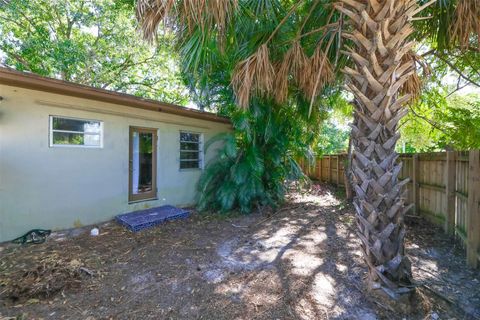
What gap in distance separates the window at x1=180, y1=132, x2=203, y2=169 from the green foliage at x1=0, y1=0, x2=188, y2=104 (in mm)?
2728

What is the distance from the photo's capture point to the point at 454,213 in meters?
4.11

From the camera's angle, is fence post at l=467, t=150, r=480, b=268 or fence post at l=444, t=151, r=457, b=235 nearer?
fence post at l=467, t=150, r=480, b=268

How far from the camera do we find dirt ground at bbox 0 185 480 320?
2463 mm

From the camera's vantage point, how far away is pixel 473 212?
3.20 meters

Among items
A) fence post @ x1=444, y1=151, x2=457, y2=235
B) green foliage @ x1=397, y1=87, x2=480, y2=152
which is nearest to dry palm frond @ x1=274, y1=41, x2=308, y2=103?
fence post @ x1=444, y1=151, x2=457, y2=235

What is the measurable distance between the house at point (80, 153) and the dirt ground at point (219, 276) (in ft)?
1.88

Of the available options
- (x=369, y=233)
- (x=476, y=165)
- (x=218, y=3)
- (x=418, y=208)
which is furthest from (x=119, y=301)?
(x=418, y=208)

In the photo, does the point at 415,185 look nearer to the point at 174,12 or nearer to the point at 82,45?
the point at 174,12

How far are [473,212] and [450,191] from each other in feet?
3.27

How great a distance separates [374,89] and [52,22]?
13470mm

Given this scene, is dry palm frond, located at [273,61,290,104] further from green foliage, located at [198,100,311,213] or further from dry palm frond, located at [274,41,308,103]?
green foliage, located at [198,100,311,213]

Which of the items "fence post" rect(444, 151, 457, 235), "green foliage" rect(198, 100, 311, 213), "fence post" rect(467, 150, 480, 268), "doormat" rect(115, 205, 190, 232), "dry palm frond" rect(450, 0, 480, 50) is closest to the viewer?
"dry palm frond" rect(450, 0, 480, 50)

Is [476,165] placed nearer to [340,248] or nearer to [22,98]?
[340,248]

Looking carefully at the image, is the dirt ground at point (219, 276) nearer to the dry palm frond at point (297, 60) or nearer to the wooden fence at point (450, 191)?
the wooden fence at point (450, 191)
